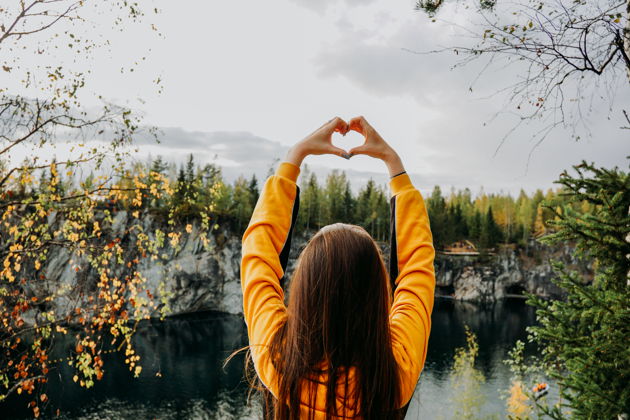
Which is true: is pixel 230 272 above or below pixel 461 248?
below

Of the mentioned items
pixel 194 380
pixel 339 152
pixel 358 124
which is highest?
pixel 358 124

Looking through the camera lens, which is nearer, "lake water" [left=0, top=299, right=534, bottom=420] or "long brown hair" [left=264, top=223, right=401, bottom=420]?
"long brown hair" [left=264, top=223, right=401, bottom=420]

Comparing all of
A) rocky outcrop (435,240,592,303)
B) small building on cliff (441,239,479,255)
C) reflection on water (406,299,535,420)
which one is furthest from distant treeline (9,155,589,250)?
reflection on water (406,299,535,420)

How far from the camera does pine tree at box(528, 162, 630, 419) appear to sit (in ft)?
9.64

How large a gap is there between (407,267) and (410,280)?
4cm

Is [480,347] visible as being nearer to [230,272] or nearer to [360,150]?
[230,272]

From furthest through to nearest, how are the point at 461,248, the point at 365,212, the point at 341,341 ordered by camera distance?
the point at 461,248 < the point at 365,212 < the point at 341,341

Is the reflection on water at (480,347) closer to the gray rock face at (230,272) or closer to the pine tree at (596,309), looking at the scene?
the gray rock face at (230,272)

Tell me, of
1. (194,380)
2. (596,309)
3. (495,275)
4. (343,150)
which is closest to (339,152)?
(343,150)

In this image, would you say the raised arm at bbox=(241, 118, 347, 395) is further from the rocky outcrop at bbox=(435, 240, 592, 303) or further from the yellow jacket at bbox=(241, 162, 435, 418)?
the rocky outcrop at bbox=(435, 240, 592, 303)

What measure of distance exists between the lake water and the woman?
1441cm

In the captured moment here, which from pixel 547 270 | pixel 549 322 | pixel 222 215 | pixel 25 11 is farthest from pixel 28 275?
pixel 547 270

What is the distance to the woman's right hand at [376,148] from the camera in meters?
1.33

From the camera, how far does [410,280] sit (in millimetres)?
1186
